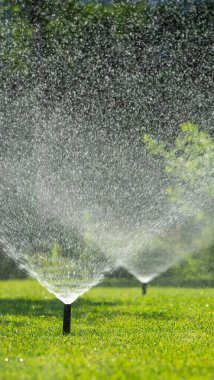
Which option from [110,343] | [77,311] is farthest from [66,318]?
[77,311]

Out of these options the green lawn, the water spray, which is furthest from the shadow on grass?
the water spray

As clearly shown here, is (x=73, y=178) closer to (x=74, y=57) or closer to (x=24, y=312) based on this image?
(x=24, y=312)

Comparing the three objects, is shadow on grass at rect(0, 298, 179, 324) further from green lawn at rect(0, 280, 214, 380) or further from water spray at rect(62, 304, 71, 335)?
water spray at rect(62, 304, 71, 335)

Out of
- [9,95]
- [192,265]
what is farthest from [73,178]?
[192,265]

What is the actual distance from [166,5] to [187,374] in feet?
37.0

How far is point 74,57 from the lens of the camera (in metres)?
13.0

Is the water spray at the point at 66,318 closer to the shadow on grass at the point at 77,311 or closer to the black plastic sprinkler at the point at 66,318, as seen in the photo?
the black plastic sprinkler at the point at 66,318

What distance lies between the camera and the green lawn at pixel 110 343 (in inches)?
184

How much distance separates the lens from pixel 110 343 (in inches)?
243

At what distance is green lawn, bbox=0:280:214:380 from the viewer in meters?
4.68

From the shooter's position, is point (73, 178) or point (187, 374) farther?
point (73, 178)

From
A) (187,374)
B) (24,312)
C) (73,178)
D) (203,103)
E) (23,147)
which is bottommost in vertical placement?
(187,374)

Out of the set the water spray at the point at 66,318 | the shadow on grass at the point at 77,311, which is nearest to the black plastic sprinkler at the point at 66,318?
the water spray at the point at 66,318

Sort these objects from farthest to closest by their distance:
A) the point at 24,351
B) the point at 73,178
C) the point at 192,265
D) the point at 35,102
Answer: the point at 192,265 → the point at 35,102 → the point at 73,178 → the point at 24,351
